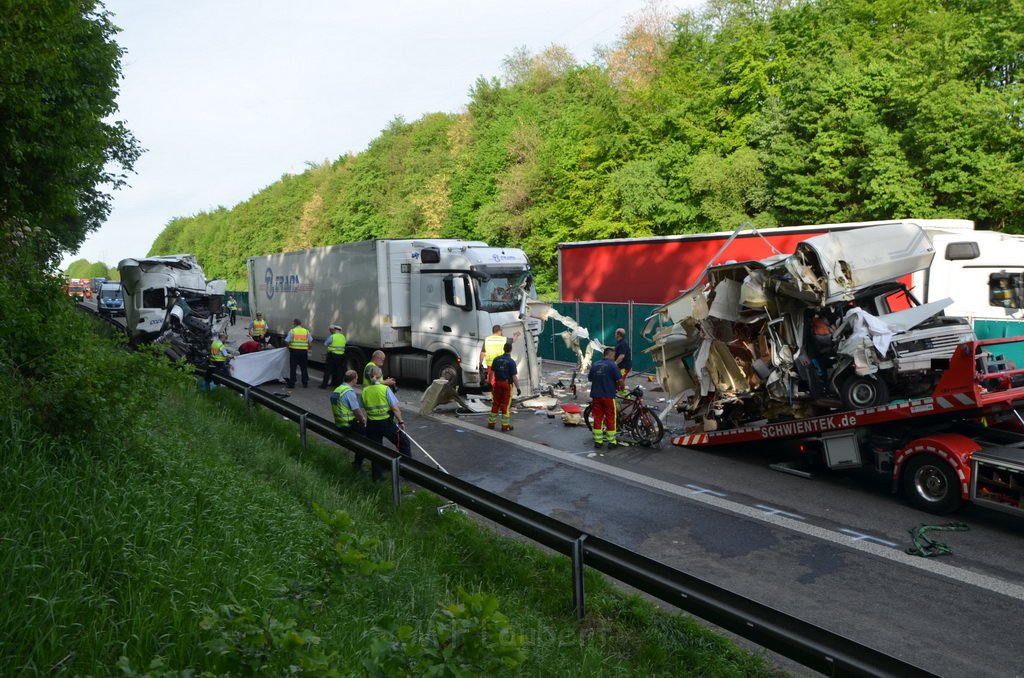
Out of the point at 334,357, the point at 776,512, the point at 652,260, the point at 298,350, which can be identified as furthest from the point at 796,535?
the point at 652,260

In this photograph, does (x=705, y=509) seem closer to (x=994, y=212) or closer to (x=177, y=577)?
(x=177, y=577)

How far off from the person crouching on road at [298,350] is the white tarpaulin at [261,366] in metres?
0.19

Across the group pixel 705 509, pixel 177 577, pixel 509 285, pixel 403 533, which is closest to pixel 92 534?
pixel 177 577

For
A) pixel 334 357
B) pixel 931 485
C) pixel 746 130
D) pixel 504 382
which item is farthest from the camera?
pixel 746 130

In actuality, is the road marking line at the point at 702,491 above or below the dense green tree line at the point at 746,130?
below

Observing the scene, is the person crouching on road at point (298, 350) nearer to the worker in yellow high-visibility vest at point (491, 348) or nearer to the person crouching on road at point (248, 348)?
the person crouching on road at point (248, 348)

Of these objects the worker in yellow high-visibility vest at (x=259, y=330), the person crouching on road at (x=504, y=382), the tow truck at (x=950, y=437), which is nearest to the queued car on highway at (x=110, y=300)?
the worker in yellow high-visibility vest at (x=259, y=330)

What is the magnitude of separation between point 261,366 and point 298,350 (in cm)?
93

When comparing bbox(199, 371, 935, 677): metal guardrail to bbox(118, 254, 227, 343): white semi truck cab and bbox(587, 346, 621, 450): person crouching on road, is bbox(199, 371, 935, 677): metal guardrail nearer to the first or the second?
bbox(587, 346, 621, 450): person crouching on road

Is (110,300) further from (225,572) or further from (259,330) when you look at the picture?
(225,572)

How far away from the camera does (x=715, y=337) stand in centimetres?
1130

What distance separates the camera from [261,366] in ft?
57.9

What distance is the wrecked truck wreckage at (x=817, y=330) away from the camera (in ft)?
30.5

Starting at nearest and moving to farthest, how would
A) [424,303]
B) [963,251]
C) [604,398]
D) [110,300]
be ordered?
1. [604,398]
2. [963,251]
3. [424,303]
4. [110,300]
